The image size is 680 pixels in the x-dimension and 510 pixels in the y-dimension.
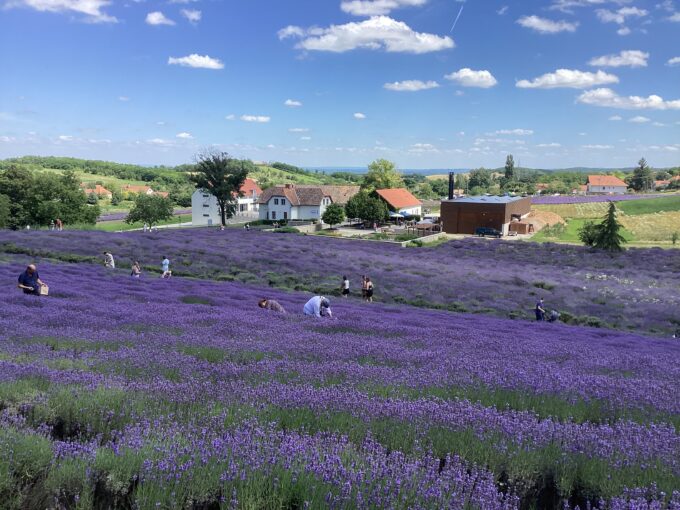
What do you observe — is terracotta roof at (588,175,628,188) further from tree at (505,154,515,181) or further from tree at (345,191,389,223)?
tree at (345,191,389,223)

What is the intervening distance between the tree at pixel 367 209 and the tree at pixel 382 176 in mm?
22807

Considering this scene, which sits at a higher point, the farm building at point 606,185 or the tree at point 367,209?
the farm building at point 606,185

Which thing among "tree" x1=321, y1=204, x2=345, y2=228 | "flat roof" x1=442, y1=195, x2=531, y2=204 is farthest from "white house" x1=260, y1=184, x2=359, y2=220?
"flat roof" x1=442, y1=195, x2=531, y2=204

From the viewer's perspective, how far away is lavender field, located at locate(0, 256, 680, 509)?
3.00 meters

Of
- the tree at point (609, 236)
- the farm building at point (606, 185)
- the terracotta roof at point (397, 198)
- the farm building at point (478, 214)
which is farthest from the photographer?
the farm building at point (606, 185)

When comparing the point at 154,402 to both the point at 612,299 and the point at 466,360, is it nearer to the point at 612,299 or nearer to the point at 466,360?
the point at 466,360

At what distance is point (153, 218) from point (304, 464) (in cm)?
9085

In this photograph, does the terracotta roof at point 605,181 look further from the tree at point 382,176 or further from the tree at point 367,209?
the tree at point 367,209

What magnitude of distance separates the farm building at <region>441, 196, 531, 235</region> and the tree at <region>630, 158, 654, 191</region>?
11592cm

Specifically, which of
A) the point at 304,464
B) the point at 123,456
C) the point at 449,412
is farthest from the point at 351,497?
the point at 449,412

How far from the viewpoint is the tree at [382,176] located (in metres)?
104

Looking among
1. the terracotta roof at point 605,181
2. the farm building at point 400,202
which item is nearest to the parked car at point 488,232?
the farm building at point 400,202

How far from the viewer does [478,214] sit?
3014 inches

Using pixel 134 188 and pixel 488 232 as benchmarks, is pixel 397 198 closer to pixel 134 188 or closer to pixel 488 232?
pixel 488 232
